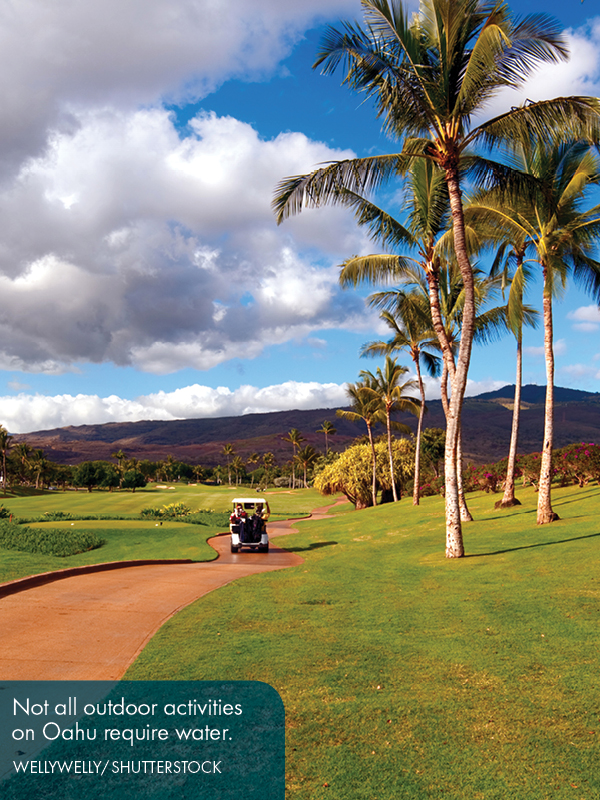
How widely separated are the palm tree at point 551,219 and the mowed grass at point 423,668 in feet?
21.6

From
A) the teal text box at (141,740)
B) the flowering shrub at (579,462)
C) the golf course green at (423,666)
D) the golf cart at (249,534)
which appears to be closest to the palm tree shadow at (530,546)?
the golf course green at (423,666)

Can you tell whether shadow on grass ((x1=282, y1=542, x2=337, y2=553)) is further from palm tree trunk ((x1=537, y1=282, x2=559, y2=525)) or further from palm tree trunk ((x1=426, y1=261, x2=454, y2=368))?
palm tree trunk ((x1=426, y1=261, x2=454, y2=368))

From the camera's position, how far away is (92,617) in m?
8.34

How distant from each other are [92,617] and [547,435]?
14.8 metres

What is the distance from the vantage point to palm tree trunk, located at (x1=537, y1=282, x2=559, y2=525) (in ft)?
54.0

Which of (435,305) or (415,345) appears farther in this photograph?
(415,345)

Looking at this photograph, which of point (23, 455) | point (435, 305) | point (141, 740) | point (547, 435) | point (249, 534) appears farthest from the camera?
point (23, 455)

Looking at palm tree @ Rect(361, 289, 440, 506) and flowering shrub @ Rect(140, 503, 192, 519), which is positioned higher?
palm tree @ Rect(361, 289, 440, 506)

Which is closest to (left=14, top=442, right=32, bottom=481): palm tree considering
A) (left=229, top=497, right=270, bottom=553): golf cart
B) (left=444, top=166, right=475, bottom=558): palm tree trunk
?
(left=229, top=497, right=270, bottom=553): golf cart

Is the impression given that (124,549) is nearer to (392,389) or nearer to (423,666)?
(423,666)

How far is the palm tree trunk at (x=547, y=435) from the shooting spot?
648 inches

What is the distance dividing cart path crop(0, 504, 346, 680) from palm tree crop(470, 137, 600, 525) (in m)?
11.5

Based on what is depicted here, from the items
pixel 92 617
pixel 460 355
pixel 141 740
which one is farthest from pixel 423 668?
pixel 460 355

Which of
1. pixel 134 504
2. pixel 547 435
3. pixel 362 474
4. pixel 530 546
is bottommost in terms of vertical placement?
pixel 134 504
